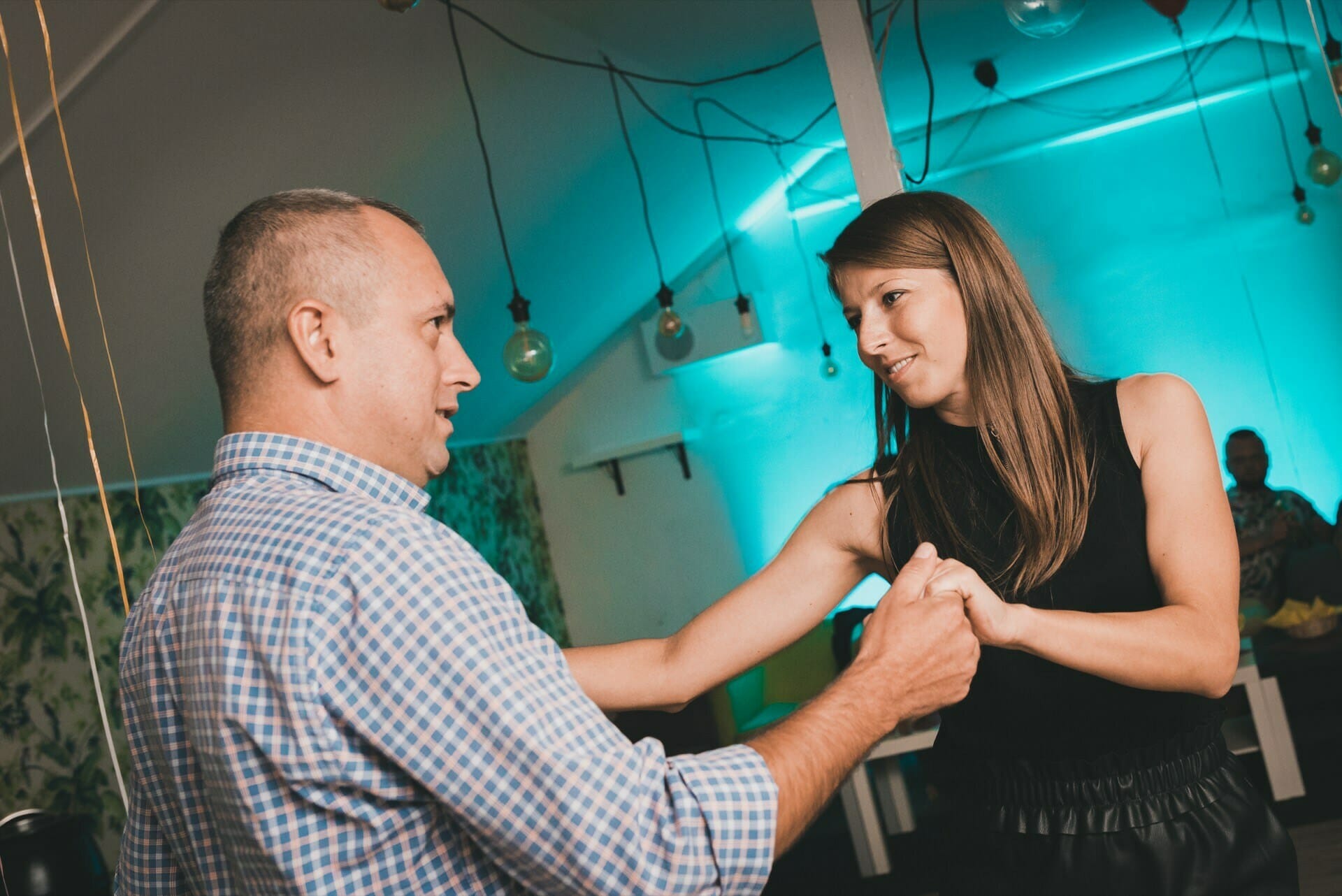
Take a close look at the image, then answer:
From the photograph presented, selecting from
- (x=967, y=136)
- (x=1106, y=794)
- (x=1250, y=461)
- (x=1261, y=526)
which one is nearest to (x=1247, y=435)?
(x=1250, y=461)

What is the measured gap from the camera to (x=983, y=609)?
118 centimetres

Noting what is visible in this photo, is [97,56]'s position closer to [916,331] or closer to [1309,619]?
[916,331]

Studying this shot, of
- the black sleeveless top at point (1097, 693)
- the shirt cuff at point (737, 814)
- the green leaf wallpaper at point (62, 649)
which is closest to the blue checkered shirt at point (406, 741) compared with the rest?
the shirt cuff at point (737, 814)

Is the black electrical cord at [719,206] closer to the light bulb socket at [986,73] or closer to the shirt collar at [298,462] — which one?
the light bulb socket at [986,73]

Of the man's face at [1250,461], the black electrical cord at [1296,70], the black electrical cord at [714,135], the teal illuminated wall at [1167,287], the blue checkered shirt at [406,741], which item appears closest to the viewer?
the blue checkered shirt at [406,741]

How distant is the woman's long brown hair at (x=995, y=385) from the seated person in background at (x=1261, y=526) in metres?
3.76

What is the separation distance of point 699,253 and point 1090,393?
530cm

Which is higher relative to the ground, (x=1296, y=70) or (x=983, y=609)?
(x=1296, y=70)

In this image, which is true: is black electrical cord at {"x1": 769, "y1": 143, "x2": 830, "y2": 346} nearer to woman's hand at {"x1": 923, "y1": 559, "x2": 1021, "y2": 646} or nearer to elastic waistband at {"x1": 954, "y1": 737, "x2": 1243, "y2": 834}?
elastic waistband at {"x1": 954, "y1": 737, "x2": 1243, "y2": 834}

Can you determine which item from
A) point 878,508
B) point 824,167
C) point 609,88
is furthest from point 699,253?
point 878,508

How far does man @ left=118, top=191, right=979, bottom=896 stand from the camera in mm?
A: 853

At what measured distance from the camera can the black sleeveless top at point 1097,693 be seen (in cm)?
136

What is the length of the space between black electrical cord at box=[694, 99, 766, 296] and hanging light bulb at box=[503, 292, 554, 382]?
175 centimetres

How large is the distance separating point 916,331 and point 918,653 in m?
0.50
